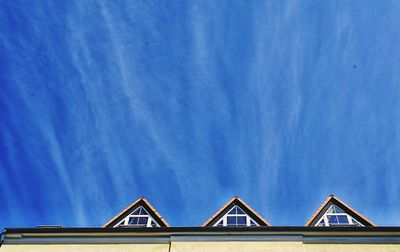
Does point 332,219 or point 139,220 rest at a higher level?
point 332,219

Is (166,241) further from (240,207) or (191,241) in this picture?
(240,207)

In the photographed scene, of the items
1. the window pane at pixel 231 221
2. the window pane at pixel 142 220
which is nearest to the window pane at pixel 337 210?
the window pane at pixel 231 221

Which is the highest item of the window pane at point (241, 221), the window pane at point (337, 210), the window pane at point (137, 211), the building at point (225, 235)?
the window pane at point (337, 210)

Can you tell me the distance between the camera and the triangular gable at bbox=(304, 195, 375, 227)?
49.6 ft

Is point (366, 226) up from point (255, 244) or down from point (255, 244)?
up

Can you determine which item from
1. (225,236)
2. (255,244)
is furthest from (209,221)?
(255,244)

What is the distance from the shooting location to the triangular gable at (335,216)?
49.6 ft

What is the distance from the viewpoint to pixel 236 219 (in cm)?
1591

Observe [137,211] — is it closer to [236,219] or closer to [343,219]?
[236,219]

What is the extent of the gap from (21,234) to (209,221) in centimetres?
876

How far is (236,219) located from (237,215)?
0.23 metres

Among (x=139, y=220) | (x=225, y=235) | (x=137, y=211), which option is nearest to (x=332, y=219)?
(x=225, y=235)

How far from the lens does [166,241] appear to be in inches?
576

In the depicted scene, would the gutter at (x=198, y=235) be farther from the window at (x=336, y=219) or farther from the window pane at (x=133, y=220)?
the window pane at (x=133, y=220)
